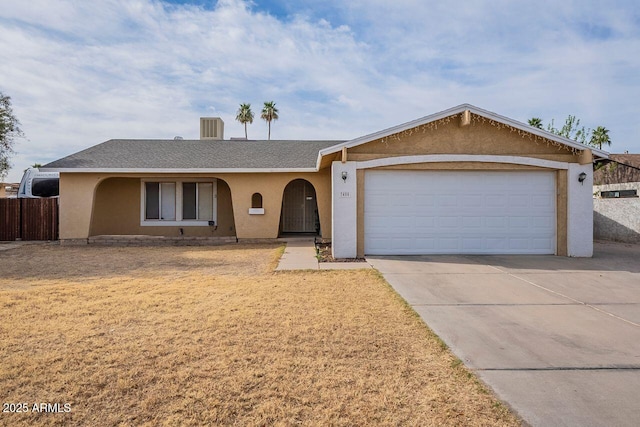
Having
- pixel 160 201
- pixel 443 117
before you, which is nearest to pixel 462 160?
pixel 443 117

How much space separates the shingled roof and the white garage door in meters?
4.08

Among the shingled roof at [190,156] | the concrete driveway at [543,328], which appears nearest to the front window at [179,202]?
the shingled roof at [190,156]

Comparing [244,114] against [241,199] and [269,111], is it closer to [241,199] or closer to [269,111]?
[269,111]

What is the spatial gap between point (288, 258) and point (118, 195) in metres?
8.99

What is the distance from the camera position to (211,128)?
60.4 feet

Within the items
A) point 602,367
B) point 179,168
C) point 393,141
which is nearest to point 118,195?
point 179,168

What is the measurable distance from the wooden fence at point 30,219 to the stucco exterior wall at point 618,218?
72.4 feet

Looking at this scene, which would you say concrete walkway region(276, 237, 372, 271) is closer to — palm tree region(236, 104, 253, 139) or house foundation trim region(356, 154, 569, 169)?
house foundation trim region(356, 154, 569, 169)

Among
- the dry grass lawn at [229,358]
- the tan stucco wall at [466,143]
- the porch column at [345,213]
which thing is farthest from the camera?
the tan stucco wall at [466,143]

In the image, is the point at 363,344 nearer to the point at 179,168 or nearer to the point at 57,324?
the point at 57,324

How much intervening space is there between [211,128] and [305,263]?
37.8 feet

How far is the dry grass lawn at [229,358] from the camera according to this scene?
2.83 meters

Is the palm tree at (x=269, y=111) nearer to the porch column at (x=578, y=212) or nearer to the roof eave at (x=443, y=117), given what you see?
the roof eave at (x=443, y=117)

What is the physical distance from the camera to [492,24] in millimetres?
10766
